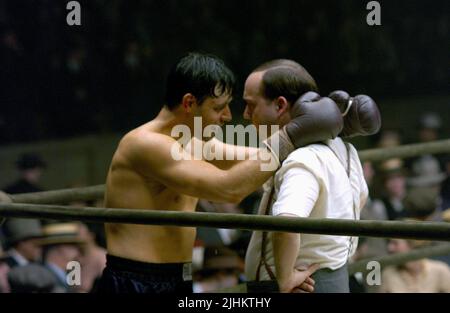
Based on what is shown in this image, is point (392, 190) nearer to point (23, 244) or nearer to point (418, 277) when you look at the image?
point (418, 277)

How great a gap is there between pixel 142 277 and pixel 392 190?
310 cm

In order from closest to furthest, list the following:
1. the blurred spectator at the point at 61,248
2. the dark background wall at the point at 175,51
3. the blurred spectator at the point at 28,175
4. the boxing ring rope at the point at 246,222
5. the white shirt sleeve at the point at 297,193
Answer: the boxing ring rope at the point at 246,222 → the white shirt sleeve at the point at 297,193 → the blurred spectator at the point at 61,248 → the blurred spectator at the point at 28,175 → the dark background wall at the point at 175,51

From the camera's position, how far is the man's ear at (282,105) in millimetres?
2506

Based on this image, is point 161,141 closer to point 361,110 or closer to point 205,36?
point 361,110

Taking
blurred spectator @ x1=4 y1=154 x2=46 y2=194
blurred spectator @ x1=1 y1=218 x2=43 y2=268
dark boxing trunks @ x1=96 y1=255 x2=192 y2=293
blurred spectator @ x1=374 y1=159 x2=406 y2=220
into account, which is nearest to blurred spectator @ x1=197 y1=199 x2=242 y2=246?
blurred spectator @ x1=1 y1=218 x2=43 y2=268

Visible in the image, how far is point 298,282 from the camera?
2441 mm

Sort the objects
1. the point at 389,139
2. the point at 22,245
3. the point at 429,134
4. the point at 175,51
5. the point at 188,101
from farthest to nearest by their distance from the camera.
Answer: the point at 175,51 → the point at 429,134 → the point at 389,139 → the point at 22,245 → the point at 188,101

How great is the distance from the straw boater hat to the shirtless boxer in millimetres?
1820

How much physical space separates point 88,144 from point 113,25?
958mm

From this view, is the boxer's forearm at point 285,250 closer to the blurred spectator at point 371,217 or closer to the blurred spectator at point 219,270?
the blurred spectator at point 219,270

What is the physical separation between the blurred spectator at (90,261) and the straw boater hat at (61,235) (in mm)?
32

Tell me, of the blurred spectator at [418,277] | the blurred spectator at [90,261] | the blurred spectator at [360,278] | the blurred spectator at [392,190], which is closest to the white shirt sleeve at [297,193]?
the blurred spectator at [360,278]

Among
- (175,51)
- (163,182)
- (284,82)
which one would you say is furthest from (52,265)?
(175,51)

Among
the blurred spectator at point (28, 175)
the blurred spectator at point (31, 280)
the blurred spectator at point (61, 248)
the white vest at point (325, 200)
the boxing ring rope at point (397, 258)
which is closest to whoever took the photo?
the white vest at point (325, 200)
